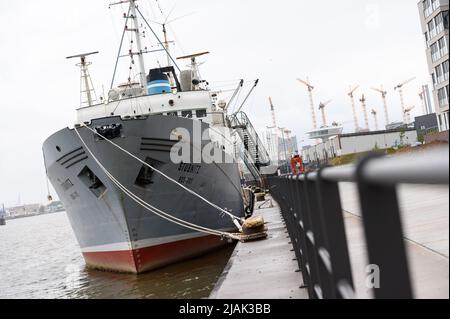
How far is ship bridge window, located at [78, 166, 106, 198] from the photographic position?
14539 mm

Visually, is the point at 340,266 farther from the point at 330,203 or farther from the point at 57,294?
the point at 57,294

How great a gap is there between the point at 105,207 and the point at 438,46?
3634cm

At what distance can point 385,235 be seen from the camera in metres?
1.29

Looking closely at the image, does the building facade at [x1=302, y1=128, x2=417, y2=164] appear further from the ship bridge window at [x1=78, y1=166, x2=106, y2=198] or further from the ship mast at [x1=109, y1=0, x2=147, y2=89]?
the ship bridge window at [x1=78, y1=166, x2=106, y2=198]

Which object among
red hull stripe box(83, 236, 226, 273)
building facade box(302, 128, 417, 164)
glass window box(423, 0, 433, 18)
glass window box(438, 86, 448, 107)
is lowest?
red hull stripe box(83, 236, 226, 273)

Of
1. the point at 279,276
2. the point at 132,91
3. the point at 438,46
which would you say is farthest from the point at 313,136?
the point at 279,276

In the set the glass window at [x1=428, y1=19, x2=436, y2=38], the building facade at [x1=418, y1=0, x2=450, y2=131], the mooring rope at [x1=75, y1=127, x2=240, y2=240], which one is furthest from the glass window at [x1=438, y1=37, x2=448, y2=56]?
the mooring rope at [x1=75, y1=127, x2=240, y2=240]

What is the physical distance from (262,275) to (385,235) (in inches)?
261

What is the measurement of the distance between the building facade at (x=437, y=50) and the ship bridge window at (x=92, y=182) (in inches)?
1318

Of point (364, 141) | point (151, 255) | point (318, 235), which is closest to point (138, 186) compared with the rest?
point (151, 255)

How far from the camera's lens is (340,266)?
2.25 metres

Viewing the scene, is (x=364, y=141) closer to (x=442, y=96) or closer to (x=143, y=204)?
(x=442, y=96)

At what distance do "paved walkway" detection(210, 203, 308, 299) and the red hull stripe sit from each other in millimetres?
3622
